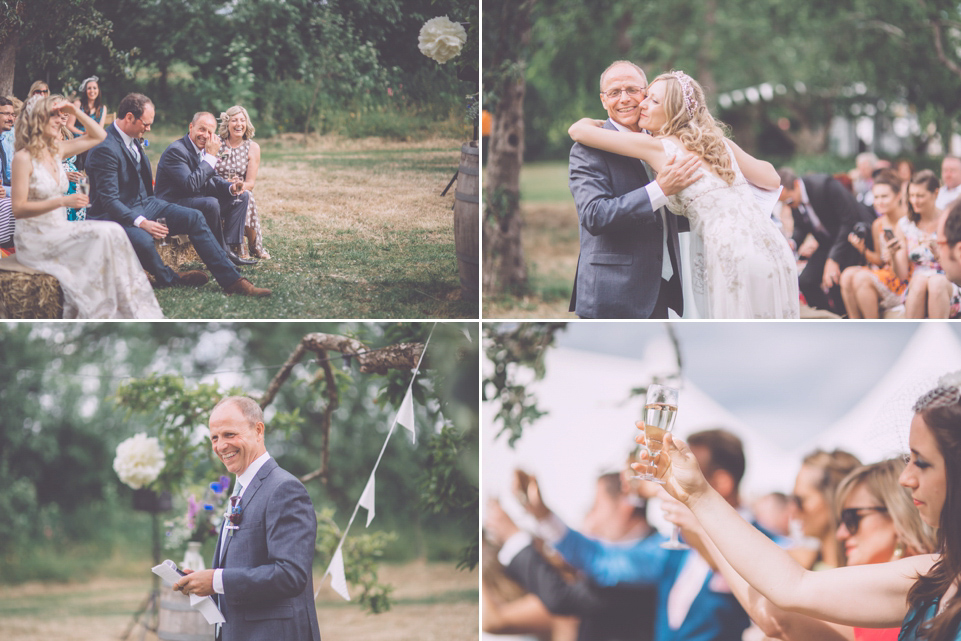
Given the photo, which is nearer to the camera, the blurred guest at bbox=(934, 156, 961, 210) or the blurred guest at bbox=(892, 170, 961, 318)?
the blurred guest at bbox=(892, 170, 961, 318)

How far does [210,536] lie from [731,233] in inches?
138

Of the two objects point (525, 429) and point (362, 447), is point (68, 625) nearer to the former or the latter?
point (362, 447)

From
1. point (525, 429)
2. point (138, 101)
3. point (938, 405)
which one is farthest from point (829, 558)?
point (138, 101)

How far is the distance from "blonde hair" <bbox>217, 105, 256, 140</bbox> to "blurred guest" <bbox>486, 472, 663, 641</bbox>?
2.36 metres

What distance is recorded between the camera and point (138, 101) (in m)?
3.82

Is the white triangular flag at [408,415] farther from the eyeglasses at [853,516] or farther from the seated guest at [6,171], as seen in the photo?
the eyeglasses at [853,516]

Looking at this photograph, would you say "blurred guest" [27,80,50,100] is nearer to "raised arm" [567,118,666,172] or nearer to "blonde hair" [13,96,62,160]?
"blonde hair" [13,96,62,160]

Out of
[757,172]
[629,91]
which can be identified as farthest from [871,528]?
[629,91]

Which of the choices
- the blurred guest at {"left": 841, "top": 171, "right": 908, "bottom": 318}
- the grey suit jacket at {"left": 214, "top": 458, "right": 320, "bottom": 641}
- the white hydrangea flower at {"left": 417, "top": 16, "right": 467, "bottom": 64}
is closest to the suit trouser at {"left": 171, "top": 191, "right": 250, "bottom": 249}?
the white hydrangea flower at {"left": 417, "top": 16, "right": 467, "bottom": 64}

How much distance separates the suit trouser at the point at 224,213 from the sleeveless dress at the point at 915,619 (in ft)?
10.4

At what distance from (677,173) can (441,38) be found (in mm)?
→ 1460

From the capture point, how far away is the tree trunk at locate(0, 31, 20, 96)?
3.77 metres

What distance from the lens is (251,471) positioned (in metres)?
2.99

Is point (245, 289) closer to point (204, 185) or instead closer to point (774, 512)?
point (204, 185)
